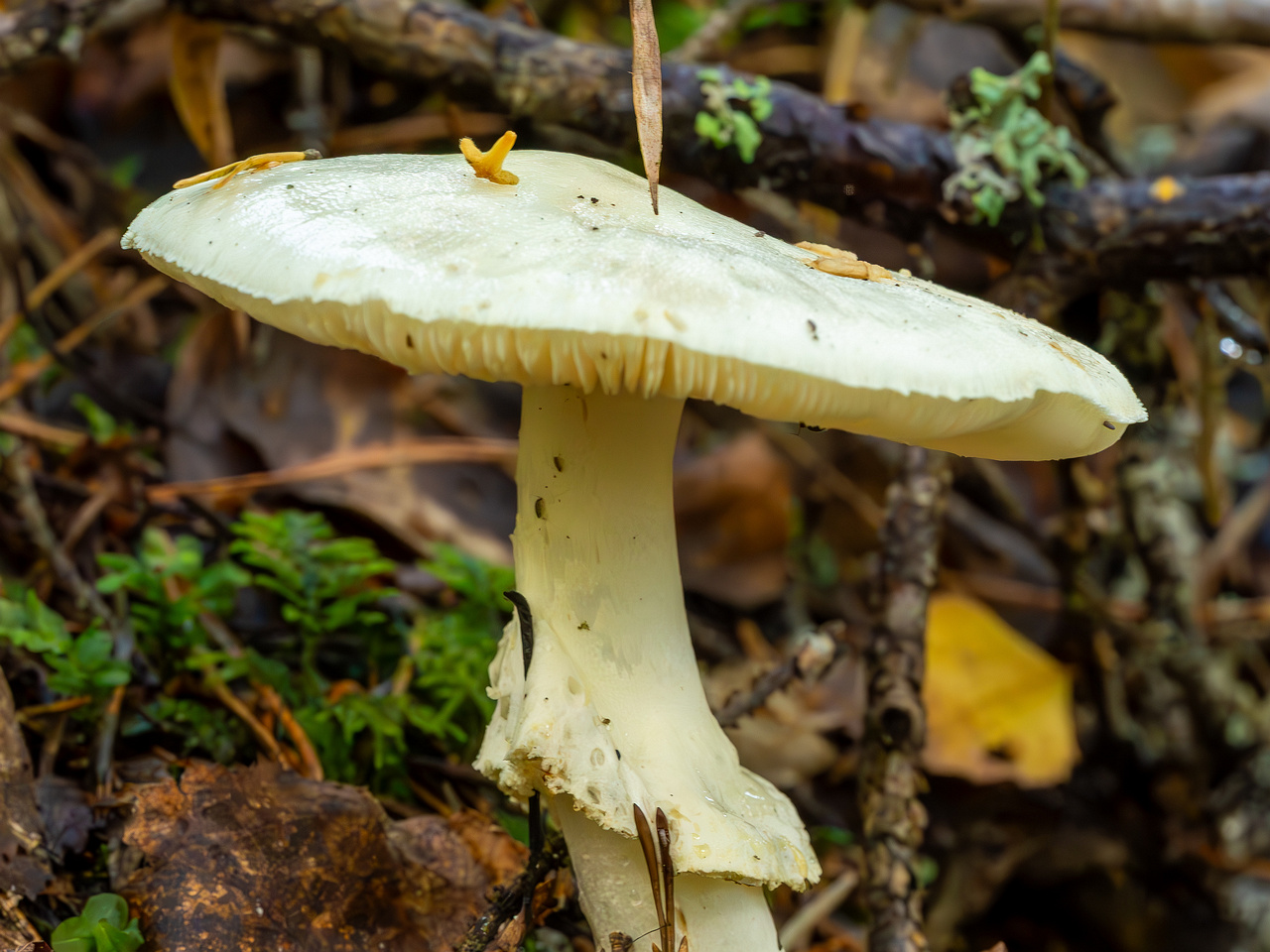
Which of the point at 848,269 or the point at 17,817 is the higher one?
the point at 848,269

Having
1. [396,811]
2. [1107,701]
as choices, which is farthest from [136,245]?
[1107,701]

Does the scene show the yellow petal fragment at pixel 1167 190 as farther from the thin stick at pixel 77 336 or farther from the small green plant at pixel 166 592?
the thin stick at pixel 77 336

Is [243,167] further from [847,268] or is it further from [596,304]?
[847,268]

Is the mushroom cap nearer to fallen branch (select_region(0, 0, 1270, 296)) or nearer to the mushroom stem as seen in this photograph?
the mushroom stem

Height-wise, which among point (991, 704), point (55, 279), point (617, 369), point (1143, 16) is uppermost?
point (1143, 16)

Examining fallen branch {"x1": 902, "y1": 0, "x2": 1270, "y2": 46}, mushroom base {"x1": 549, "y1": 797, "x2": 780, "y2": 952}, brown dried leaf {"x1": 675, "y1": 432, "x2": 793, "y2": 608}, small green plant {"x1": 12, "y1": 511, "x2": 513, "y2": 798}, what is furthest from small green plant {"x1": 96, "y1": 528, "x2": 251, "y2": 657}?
fallen branch {"x1": 902, "y1": 0, "x2": 1270, "y2": 46}

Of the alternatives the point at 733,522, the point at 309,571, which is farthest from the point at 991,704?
the point at 309,571

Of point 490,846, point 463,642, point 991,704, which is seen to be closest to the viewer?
point 490,846
